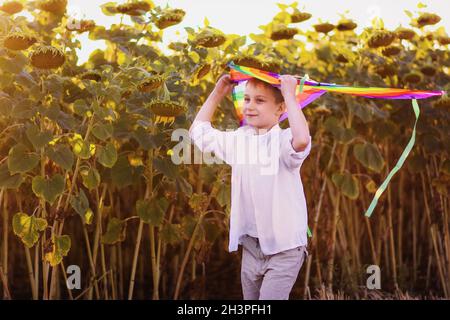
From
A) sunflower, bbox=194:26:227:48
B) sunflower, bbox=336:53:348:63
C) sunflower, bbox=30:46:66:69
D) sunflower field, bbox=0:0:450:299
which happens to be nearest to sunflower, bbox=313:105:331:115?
sunflower field, bbox=0:0:450:299

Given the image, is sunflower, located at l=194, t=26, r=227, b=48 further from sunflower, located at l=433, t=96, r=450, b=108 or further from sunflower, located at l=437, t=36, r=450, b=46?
sunflower, located at l=437, t=36, r=450, b=46

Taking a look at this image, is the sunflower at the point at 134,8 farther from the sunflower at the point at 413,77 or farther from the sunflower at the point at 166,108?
the sunflower at the point at 413,77

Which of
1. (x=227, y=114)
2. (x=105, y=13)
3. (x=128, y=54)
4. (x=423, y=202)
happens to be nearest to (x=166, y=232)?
(x=227, y=114)

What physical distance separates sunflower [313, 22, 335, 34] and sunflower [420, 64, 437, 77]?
0.51 metres

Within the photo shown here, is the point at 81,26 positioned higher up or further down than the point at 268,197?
higher up

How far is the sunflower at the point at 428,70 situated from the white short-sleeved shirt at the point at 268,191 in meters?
1.72

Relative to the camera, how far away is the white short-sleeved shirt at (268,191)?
2.66m

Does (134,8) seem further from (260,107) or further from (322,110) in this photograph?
(260,107)

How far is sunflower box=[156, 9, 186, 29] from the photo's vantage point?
3492 mm

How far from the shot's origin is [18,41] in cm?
304

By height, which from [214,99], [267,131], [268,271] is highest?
[214,99]

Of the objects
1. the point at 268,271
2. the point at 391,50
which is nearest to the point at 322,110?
the point at 391,50

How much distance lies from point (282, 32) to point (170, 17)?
668 mm

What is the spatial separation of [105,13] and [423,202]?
2066 millimetres
